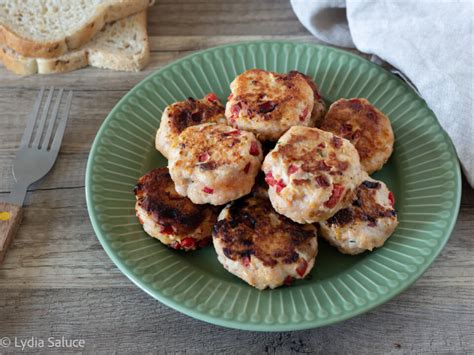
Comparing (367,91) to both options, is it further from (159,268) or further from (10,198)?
(10,198)

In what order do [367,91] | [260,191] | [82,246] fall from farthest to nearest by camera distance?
1. [367,91]
2. [82,246]
3. [260,191]

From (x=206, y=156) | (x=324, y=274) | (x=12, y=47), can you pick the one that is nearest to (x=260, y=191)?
(x=206, y=156)

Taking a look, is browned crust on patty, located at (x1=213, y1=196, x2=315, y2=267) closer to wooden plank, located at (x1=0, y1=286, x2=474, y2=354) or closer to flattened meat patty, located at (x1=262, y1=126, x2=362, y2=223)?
flattened meat patty, located at (x1=262, y1=126, x2=362, y2=223)

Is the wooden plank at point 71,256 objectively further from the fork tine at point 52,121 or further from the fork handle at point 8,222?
the fork tine at point 52,121

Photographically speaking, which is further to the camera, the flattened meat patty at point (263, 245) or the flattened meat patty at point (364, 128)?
the flattened meat patty at point (364, 128)

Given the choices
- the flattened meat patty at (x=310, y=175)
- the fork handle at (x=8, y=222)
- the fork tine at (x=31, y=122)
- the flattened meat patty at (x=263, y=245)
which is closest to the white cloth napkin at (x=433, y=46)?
the flattened meat patty at (x=310, y=175)

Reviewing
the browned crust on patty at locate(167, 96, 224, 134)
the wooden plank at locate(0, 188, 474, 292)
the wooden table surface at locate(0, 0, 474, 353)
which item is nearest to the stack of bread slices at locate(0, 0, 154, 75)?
the wooden table surface at locate(0, 0, 474, 353)
